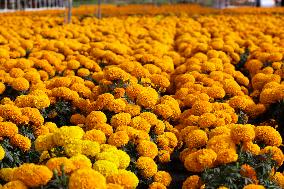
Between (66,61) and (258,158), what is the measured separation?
14.7 ft

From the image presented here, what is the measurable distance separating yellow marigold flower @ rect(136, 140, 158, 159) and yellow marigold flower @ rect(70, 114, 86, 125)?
122cm

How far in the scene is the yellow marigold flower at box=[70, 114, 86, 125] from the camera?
18.4ft

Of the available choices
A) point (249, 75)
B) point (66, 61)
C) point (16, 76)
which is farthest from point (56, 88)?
point (249, 75)

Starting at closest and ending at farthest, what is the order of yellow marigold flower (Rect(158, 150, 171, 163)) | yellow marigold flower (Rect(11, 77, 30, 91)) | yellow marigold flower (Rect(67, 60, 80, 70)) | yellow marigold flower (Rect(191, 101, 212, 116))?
yellow marigold flower (Rect(158, 150, 171, 163)), yellow marigold flower (Rect(191, 101, 212, 116)), yellow marigold flower (Rect(11, 77, 30, 91)), yellow marigold flower (Rect(67, 60, 80, 70))

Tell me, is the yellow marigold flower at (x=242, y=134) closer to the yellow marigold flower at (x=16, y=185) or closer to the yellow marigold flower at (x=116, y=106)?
the yellow marigold flower at (x=116, y=106)

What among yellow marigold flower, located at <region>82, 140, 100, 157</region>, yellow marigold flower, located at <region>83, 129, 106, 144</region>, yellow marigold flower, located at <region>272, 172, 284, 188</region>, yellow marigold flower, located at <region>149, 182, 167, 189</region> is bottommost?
yellow marigold flower, located at <region>149, 182, 167, 189</region>

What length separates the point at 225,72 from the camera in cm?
732

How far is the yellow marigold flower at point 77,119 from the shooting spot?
5.62 m

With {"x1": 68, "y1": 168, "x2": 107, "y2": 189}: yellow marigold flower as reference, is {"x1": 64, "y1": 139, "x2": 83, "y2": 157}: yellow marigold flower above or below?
below

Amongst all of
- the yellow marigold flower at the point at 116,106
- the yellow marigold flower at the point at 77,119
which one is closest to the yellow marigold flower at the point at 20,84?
the yellow marigold flower at the point at 77,119

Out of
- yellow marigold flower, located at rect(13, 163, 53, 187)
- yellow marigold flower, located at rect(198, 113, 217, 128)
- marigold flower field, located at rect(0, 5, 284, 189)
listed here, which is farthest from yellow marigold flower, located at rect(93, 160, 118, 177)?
yellow marigold flower, located at rect(198, 113, 217, 128)

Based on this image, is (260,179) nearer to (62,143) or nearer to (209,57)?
(62,143)

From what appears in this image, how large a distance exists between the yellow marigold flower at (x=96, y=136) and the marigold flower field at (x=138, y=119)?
12 mm

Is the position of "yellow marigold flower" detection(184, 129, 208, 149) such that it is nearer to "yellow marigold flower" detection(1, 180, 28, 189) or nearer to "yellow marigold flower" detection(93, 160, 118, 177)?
"yellow marigold flower" detection(93, 160, 118, 177)
